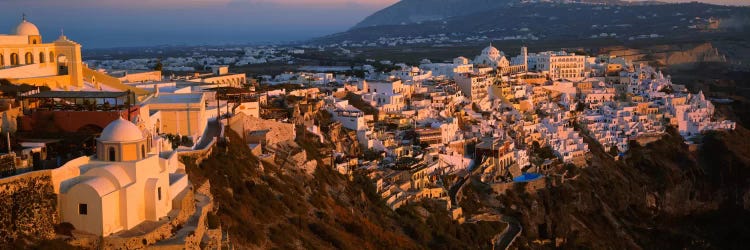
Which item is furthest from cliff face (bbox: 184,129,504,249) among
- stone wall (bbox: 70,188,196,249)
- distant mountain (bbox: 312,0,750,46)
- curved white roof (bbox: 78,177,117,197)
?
distant mountain (bbox: 312,0,750,46)

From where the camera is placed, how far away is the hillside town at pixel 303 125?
1161cm

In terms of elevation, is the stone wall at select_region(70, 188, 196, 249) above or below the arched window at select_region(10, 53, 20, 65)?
below

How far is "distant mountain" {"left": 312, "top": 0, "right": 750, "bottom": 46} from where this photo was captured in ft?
414

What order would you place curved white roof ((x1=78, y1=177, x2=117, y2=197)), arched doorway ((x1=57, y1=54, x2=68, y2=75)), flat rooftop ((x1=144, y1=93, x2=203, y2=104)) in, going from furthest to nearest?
arched doorway ((x1=57, y1=54, x2=68, y2=75)), flat rooftop ((x1=144, y1=93, x2=203, y2=104)), curved white roof ((x1=78, y1=177, x2=117, y2=197))

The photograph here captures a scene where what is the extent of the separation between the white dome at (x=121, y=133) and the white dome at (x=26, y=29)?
405 inches

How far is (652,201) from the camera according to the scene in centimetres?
3659

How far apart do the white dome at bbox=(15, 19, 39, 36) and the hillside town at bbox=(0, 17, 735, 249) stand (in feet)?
0.30

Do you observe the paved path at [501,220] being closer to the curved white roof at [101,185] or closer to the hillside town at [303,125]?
the hillside town at [303,125]

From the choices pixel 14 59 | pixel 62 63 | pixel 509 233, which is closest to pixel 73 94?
pixel 62 63

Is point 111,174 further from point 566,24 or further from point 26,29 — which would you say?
point 566,24

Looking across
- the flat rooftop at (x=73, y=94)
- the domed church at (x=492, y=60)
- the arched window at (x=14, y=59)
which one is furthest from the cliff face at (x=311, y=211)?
the domed church at (x=492, y=60)

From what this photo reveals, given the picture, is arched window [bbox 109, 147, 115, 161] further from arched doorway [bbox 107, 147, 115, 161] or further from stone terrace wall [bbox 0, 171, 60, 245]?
stone terrace wall [bbox 0, 171, 60, 245]

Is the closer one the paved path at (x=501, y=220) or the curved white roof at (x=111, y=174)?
the curved white roof at (x=111, y=174)

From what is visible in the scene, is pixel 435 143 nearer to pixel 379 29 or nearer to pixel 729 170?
pixel 729 170
